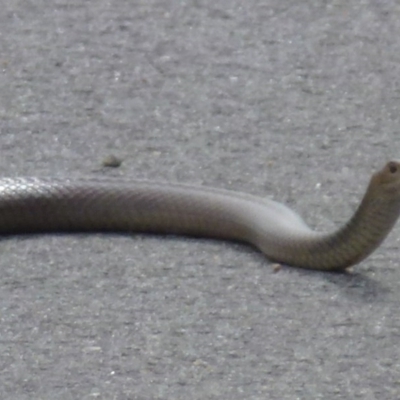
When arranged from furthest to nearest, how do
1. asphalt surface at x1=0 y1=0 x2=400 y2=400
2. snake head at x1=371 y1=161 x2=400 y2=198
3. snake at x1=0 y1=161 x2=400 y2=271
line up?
snake at x1=0 y1=161 x2=400 y2=271 → snake head at x1=371 y1=161 x2=400 y2=198 → asphalt surface at x1=0 y1=0 x2=400 y2=400

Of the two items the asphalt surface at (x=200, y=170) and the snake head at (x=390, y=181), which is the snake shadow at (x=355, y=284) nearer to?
the asphalt surface at (x=200, y=170)

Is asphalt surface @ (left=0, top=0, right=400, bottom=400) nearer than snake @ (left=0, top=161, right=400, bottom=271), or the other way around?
asphalt surface @ (left=0, top=0, right=400, bottom=400)

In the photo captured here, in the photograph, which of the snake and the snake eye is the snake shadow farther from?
the snake eye

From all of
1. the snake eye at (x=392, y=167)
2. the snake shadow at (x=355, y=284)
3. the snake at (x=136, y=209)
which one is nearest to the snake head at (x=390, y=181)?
the snake eye at (x=392, y=167)

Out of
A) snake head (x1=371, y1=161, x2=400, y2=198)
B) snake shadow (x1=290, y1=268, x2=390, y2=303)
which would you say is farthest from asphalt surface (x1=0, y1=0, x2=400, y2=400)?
snake head (x1=371, y1=161, x2=400, y2=198)

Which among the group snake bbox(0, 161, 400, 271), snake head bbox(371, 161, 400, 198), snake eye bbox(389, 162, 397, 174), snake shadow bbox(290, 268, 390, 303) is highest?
snake eye bbox(389, 162, 397, 174)

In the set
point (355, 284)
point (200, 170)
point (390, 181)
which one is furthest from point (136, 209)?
point (390, 181)

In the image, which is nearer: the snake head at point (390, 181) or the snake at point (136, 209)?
the snake head at point (390, 181)

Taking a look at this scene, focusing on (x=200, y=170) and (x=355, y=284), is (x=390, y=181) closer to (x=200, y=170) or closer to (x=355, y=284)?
(x=355, y=284)
